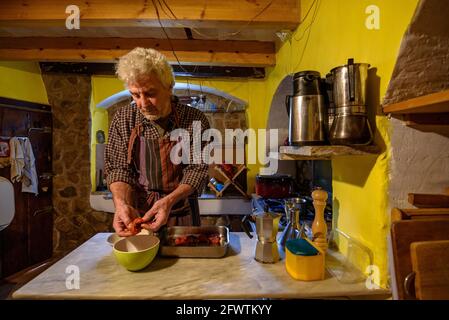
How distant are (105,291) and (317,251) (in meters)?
0.66

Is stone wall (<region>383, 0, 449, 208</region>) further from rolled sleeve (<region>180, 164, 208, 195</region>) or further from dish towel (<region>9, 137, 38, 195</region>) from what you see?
dish towel (<region>9, 137, 38, 195</region>)

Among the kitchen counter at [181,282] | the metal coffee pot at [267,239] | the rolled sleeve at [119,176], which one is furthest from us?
the rolled sleeve at [119,176]

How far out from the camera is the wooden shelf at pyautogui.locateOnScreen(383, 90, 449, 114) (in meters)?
0.61

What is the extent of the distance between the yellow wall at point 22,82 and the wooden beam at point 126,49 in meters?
0.23

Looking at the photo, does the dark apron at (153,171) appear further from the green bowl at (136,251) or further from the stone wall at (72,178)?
the stone wall at (72,178)

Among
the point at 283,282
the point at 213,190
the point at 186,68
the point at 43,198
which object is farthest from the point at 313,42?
the point at 43,198

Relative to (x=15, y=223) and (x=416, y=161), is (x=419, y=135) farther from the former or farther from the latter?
(x=15, y=223)

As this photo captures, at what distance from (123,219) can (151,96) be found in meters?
0.54

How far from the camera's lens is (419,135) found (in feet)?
2.74

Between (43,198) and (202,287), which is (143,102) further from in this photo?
(43,198)

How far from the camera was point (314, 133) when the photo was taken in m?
0.98

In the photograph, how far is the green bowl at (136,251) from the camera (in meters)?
0.86

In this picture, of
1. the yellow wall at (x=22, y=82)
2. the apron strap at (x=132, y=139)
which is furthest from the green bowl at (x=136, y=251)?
the yellow wall at (x=22, y=82)

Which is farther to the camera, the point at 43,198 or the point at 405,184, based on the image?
the point at 43,198
